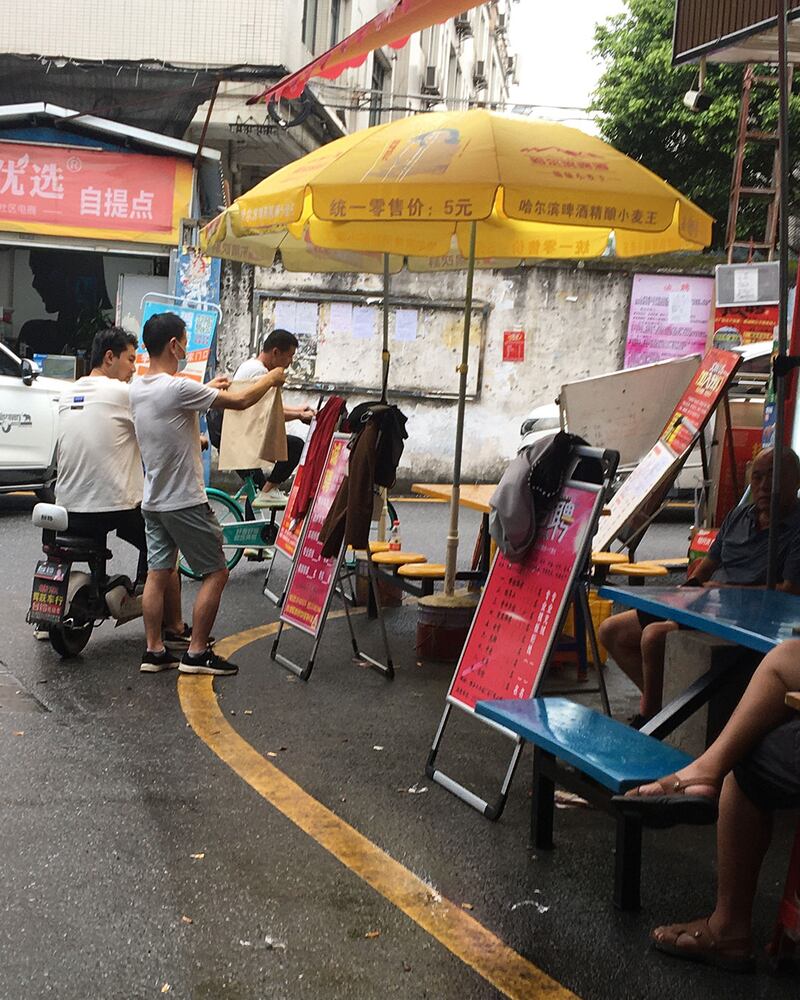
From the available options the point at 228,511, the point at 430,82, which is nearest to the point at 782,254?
the point at 228,511

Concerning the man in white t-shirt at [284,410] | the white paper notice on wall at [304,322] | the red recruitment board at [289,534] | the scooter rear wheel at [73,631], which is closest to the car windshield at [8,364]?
the man in white t-shirt at [284,410]

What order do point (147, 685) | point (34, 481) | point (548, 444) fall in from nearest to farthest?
point (548, 444) → point (147, 685) → point (34, 481)

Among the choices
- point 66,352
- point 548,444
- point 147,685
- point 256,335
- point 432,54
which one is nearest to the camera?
point 548,444

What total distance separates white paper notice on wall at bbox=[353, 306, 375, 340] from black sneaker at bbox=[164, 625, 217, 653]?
8962mm

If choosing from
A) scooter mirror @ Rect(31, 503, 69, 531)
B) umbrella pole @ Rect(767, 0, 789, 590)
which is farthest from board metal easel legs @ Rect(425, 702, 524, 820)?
scooter mirror @ Rect(31, 503, 69, 531)

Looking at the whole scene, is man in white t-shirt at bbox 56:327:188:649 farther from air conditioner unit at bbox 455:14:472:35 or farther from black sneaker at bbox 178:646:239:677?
air conditioner unit at bbox 455:14:472:35

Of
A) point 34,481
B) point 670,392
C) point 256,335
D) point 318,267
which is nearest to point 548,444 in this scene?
point 670,392

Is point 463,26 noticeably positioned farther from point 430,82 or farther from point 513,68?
point 513,68

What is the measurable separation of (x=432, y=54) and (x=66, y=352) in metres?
16.9

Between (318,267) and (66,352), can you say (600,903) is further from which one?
(66,352)

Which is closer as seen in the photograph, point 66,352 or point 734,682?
point 734,682

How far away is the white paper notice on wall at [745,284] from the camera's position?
1205 centimetres

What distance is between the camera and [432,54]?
Result: 31.9 meters

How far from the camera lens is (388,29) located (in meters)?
5.58
